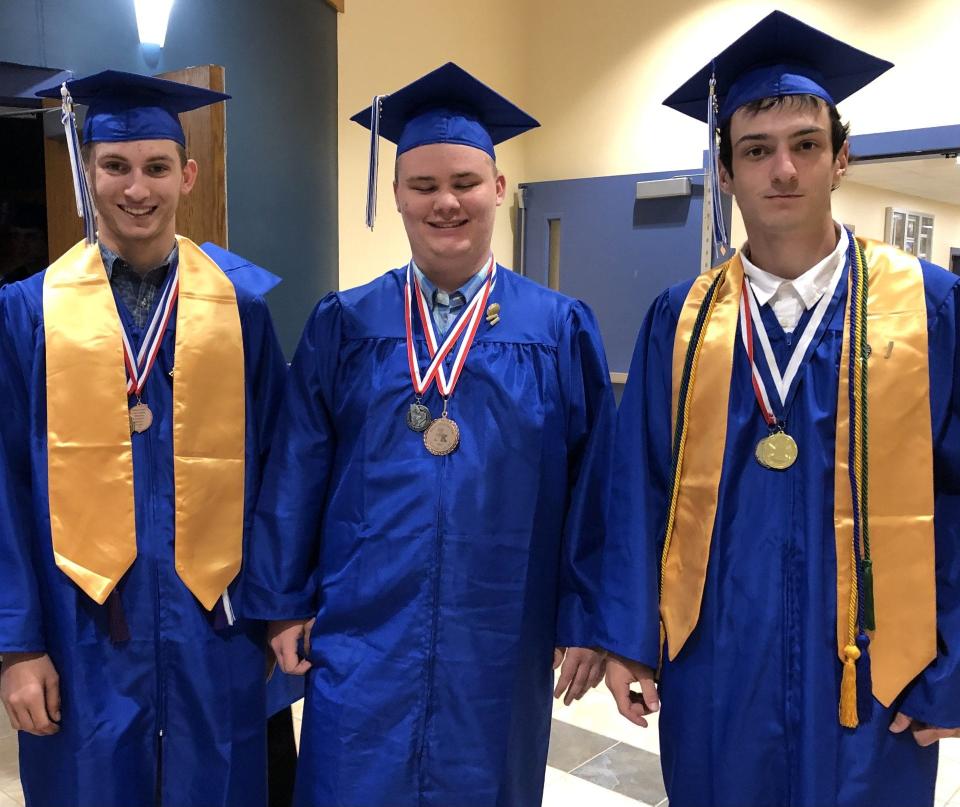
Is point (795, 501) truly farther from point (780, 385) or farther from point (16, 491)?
point (16, 491)

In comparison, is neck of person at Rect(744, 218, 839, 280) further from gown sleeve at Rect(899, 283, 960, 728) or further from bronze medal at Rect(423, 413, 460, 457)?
bronze medal at Rect(423, 413, 460, 457)

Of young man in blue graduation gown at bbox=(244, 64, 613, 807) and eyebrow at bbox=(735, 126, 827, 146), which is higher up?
eyebrow at bbox=(735, 126, 827, 146)

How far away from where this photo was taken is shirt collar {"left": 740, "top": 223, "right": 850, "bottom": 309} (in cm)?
152

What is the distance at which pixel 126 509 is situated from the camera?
1.75 metres

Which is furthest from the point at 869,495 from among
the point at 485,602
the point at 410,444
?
the point at 410,444

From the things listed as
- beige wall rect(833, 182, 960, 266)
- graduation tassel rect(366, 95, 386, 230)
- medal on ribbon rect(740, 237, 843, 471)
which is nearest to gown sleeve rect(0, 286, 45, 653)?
graduation tassel rect(366, 95, 386, 230)

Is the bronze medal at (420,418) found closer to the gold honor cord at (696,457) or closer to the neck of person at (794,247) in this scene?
the gold honor cord at (696,457)

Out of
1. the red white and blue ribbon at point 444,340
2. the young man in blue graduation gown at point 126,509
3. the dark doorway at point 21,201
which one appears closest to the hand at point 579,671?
the red white and blue ribbon at point 444,340

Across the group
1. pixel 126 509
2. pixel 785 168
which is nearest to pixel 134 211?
pixel 126 509

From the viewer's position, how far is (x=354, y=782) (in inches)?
65.3

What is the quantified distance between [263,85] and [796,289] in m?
3.11

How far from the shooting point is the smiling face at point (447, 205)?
1.72 meters

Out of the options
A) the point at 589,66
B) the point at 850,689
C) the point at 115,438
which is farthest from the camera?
the point at 589,66

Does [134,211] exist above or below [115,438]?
above
